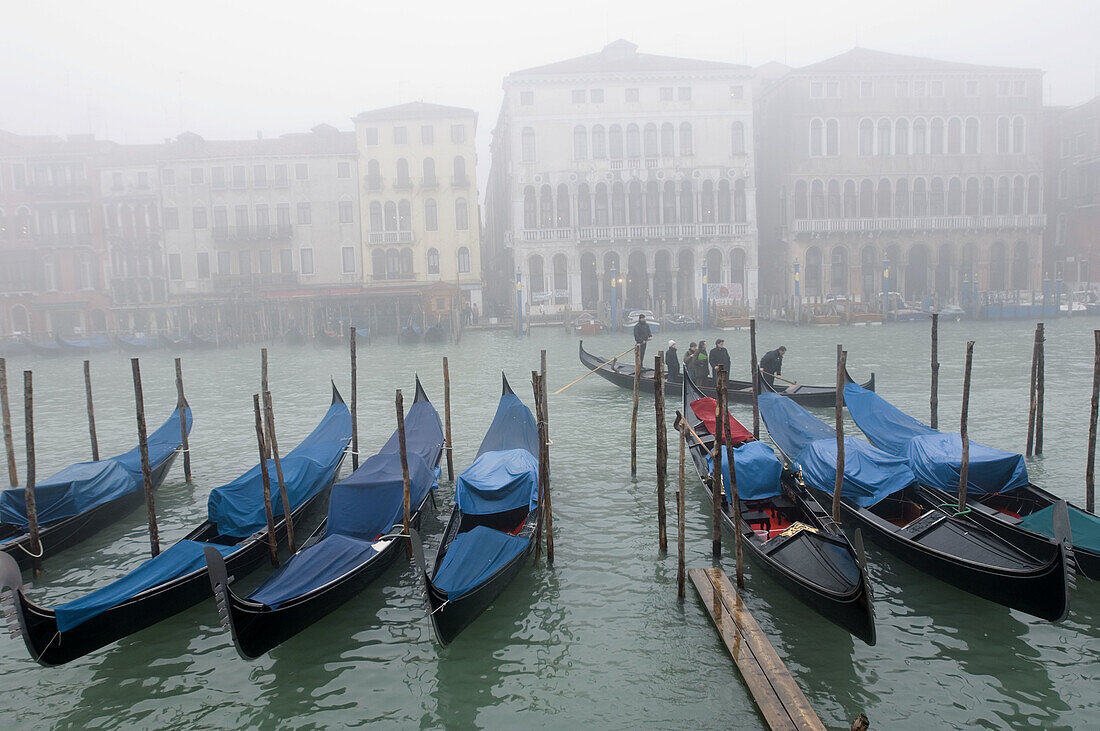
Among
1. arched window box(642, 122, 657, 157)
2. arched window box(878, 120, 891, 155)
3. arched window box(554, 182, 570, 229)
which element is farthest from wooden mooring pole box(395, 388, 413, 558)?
arched window box(878, 120, 891, 155)

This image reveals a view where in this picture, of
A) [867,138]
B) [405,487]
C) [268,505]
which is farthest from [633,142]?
[268,505]

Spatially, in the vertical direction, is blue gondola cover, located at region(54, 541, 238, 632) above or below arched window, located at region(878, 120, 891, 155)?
below

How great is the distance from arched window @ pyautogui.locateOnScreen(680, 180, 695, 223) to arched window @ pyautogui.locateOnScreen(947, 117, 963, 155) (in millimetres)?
11159

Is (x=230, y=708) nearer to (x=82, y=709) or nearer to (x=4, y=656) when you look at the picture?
(x=82, y=709)

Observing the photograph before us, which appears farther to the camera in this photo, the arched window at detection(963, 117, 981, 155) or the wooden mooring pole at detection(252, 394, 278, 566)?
the arched window at detection(963, 117, 981, 155)

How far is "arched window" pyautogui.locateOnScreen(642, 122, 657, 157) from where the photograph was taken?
33356mm

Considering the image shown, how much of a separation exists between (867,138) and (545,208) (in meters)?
14.0

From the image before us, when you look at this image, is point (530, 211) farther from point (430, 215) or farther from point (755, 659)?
point (755, 659)

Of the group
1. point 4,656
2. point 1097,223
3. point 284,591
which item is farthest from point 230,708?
point 1097,223

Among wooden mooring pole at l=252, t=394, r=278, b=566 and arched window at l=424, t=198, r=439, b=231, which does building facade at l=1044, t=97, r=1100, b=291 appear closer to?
arched window at l=424, t=198, r=439, b=231

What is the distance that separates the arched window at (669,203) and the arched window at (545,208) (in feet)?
16.0

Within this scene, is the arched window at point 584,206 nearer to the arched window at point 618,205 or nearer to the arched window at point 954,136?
the arched window at point 618,205

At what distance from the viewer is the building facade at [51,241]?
33.1 m

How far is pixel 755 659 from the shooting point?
4832mm
